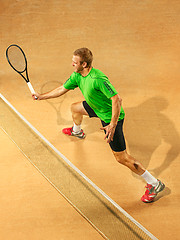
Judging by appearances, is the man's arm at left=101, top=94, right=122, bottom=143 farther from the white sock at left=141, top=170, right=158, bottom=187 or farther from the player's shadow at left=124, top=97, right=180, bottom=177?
the player's shadow at left=124, top=97, right=180, bottom=177

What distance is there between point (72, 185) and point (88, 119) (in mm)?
1074

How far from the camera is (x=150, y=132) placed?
13.1 ft

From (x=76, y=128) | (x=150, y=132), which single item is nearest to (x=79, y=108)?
(x=76, y=128)

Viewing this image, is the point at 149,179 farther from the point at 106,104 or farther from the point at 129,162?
the point at 106,104

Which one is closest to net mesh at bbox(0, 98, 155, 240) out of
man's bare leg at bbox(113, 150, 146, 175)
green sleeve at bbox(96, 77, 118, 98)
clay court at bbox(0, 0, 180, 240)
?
clay court at bbox(0, 0, 180, 240)

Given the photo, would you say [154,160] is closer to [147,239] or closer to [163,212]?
[163,212]

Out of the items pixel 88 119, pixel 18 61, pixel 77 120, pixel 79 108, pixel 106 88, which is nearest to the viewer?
pixel 106 88

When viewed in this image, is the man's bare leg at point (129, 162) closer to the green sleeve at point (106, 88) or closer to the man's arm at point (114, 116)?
the man's arm at point (114, 116)

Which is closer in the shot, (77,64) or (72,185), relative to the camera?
(77,64)

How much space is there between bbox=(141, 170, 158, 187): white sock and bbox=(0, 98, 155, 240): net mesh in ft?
1.44

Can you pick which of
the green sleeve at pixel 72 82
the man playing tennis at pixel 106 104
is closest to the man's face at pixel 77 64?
the man playing tennis at pixel 106 104

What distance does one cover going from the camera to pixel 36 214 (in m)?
3.21

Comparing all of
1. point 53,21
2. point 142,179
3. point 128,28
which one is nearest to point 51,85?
point 53,21

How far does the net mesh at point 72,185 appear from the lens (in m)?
A: 3.06
